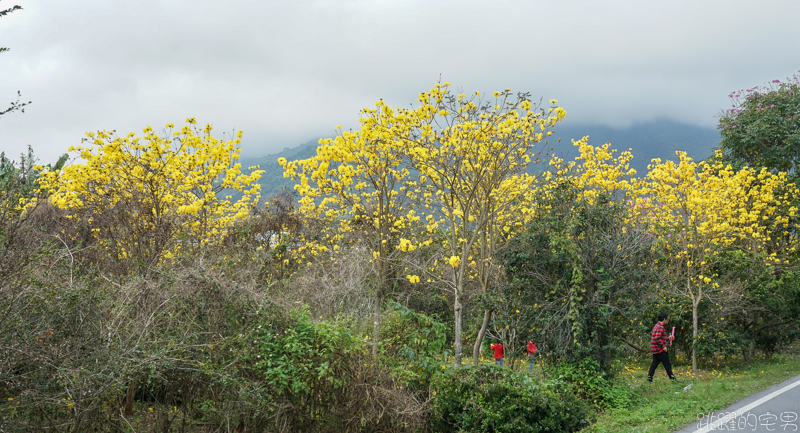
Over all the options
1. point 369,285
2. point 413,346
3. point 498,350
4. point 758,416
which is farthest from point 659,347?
point 369,285

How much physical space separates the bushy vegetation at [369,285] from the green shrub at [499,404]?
0.03 m

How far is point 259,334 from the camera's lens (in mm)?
5809

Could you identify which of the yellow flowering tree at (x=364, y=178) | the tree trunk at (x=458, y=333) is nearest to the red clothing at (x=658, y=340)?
the tree trunk at (x=458, y=333)

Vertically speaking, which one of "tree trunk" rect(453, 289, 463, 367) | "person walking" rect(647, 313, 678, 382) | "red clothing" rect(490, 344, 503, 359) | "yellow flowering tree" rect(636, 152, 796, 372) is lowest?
"red clothing" rect(490, 344, 503, 359)

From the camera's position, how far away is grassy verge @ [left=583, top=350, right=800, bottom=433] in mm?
6396

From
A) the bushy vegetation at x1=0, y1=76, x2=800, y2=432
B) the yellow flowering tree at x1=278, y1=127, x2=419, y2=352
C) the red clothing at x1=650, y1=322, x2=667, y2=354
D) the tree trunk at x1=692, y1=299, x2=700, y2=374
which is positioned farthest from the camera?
the tree trunk at x1=692, y1=299, x2=700, y2=374

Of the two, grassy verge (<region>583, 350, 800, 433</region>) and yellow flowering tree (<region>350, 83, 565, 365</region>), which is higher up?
yellow flowering tree (<region>350, 83, 565, 365</region>)

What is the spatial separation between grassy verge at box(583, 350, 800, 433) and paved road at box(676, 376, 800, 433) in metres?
0.17

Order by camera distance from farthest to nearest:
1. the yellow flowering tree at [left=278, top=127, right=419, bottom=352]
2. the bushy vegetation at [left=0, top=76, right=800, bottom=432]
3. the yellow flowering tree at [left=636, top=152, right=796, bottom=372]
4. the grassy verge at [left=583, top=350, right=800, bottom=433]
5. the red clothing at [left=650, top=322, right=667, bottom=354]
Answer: the yellow flowering tree at [left=636, top=152, right=796, bottom=372], the red clothing at [left=650, top=322, right=667, bottom=354], the yellow flowering tree at [left=278, top=127, right=419, bottom=352], the grassy verge at [left=583, top=350, right=800, bottom=433], the bushy vegetation at [left=0, top=76, right=800, bottom=432]

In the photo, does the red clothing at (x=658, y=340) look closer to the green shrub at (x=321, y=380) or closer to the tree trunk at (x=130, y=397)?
the green shrub at (x=321, y=380)

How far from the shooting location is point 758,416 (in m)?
6.51

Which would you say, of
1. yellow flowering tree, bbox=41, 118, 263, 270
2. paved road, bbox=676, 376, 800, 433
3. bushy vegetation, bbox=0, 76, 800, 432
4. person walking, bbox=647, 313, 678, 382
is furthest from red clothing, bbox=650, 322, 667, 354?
yellow flowering tree, bbox=41, 118, 263, 270

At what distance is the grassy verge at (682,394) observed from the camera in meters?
6.40

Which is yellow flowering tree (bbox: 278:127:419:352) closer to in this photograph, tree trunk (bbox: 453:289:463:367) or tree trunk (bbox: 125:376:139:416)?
tree trunk (bbox: 453:289:463:367)
